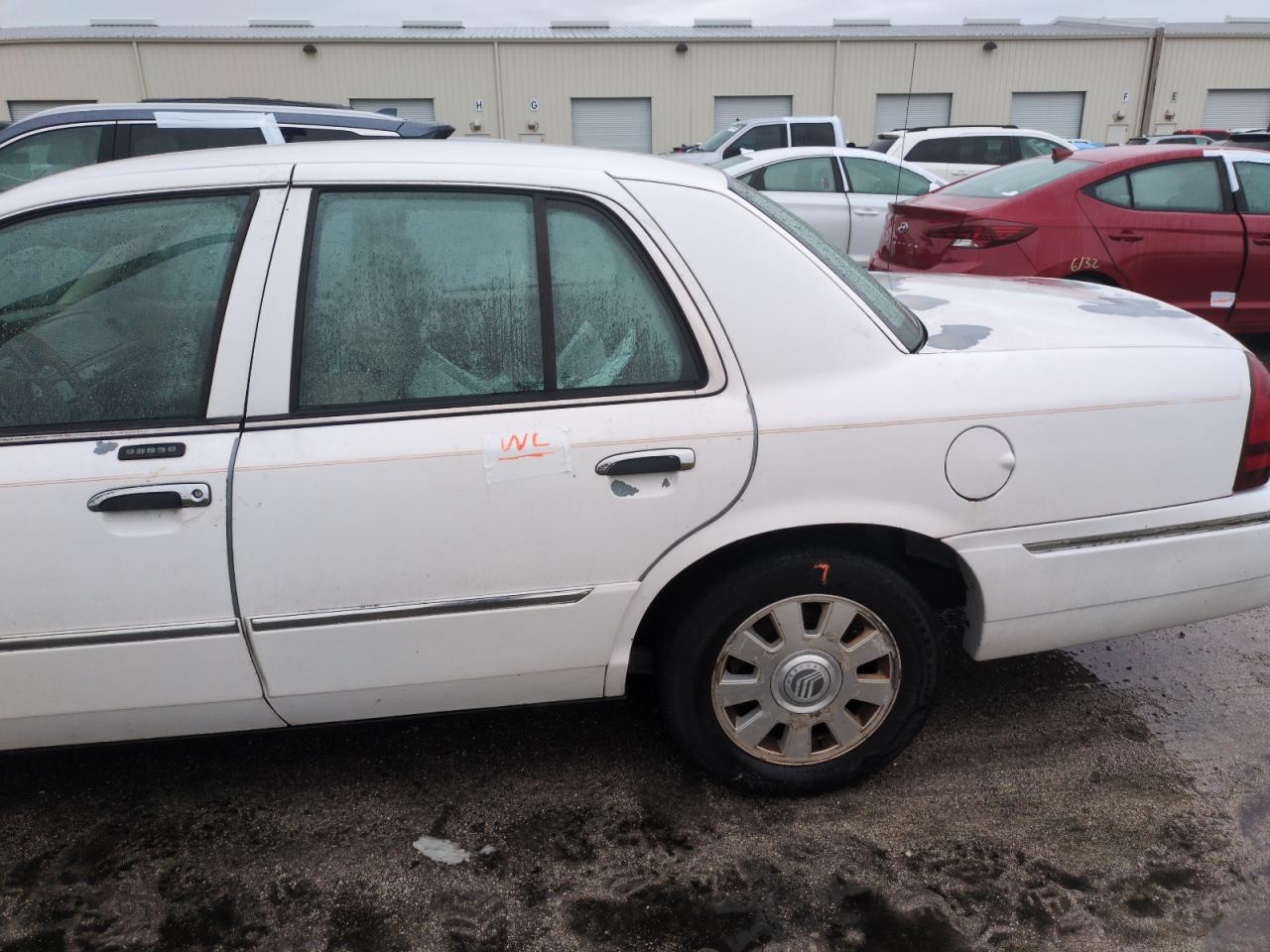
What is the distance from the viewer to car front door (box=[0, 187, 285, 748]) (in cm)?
216

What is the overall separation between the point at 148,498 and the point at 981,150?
1567cm

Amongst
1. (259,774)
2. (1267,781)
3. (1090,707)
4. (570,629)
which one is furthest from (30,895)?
(1267,781)

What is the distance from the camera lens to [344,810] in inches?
105

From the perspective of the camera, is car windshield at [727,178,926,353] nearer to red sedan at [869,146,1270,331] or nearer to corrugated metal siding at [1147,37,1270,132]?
red sedan at [869,146,1270,331]

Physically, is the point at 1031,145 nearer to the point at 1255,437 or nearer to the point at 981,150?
the point at 981,150

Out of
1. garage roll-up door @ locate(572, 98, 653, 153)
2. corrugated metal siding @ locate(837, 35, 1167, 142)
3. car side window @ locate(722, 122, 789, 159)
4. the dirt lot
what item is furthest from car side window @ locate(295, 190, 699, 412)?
corrugated metal siding @ locate(837, 35, 1167, 142)

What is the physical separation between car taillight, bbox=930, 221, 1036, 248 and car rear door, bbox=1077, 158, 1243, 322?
1.64 feet

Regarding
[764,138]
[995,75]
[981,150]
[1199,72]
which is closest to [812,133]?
[764,138]

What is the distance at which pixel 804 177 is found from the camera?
9641mm

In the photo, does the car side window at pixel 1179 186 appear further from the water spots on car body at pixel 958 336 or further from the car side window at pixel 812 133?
the car side window at pixel 812 133

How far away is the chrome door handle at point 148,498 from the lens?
2135mm

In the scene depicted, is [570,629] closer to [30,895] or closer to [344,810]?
[344,810]

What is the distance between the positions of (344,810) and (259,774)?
0.34m

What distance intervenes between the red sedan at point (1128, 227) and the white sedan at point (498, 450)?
149 inches
